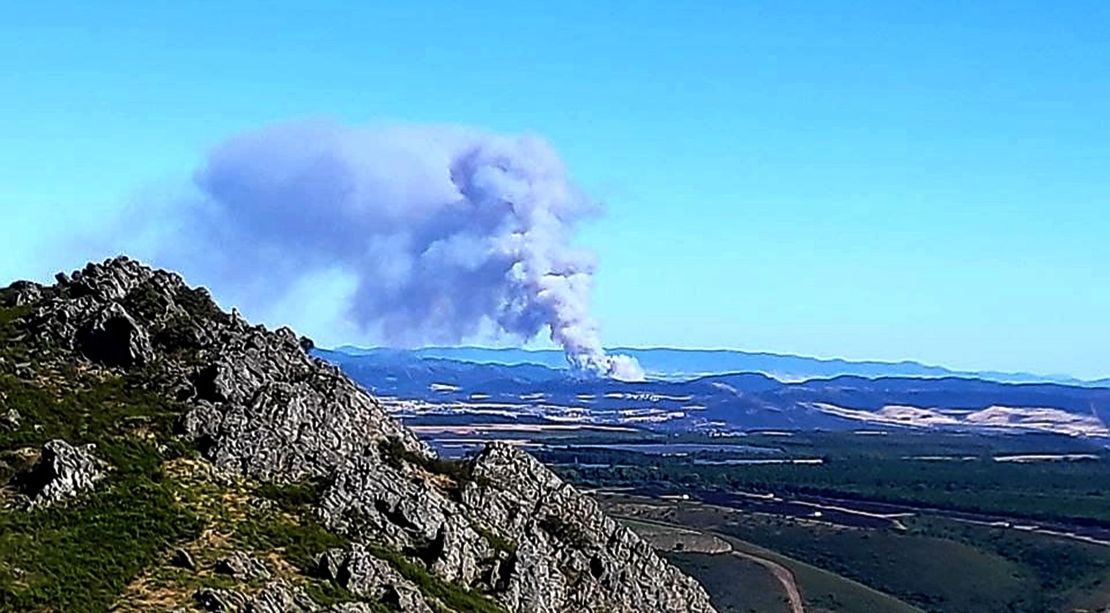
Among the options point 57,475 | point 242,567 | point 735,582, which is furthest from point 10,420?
point 735,582

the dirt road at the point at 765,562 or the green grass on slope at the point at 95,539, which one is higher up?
the green grass on slope at the point at 95,539

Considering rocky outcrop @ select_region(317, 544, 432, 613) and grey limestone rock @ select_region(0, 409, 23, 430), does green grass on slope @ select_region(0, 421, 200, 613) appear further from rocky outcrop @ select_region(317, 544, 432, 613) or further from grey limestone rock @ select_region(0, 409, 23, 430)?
rocky outcrop @ select_region(317, 544, 432, 613)

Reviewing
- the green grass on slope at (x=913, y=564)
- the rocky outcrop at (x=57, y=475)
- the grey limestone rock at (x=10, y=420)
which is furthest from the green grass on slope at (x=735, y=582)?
the rocky outcrop at (x=57, y=475)

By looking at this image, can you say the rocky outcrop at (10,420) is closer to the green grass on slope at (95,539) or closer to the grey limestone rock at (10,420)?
the grey limestone rock at (10,420)

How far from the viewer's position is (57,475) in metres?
38.7

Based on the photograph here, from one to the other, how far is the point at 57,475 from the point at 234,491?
574 cm

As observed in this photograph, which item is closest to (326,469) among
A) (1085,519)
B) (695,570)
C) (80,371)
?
(80,371)

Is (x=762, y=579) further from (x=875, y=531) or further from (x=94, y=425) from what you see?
(x=94, y=425)

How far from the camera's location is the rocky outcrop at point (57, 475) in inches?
1506

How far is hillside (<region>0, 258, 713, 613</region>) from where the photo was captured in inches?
1410

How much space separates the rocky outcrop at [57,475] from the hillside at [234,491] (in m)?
0.05

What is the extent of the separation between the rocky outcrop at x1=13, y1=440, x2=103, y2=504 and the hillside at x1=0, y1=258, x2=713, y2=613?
53mm

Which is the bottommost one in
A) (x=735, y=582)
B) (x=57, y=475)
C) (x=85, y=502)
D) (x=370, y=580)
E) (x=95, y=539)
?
(x=735, y=582)

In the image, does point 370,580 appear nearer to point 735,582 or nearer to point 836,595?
point 735,582
